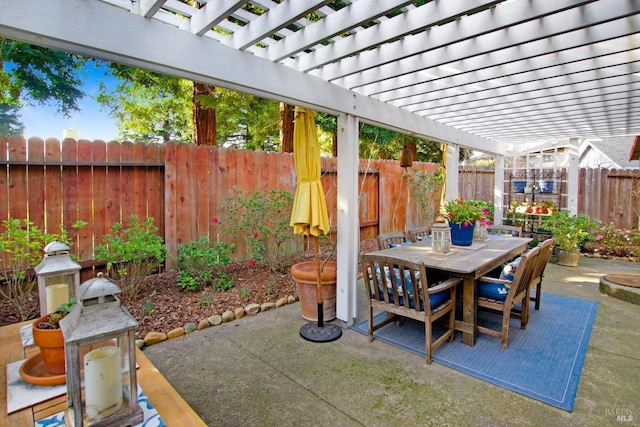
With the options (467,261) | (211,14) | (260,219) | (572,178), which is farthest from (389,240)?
(572,178)

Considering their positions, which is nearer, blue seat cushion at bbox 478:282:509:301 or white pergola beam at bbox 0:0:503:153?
white pergola beam at bbox 0:0:503:153

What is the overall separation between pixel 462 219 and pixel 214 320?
2838mm

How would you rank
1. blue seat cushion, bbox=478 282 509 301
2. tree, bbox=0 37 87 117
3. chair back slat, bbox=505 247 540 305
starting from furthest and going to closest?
1. tree, bbox=0 37 87 117
2. blue seat cushion, bbox=478 282 509 301
3. chair back slat, bbox=505 247 540 305

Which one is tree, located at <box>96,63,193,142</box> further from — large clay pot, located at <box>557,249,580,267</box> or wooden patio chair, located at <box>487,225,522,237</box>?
large clay pot, located at <box>557,249,580,267</box>

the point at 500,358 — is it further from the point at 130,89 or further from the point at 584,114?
the point at 130,89

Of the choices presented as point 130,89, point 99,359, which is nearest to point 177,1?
point 99,359

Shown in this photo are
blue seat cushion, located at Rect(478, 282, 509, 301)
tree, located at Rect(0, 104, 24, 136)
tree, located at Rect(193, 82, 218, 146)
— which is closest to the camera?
blue seat cushion, located at Rect(478, 282, 509, 301)

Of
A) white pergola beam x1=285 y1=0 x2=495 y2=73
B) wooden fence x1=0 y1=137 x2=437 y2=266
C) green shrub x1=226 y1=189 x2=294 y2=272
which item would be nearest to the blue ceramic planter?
wooden fence x1=0 y1=137 x2=437 y2=266

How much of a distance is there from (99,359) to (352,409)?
5.18ft

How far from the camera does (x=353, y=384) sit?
95.0 inches

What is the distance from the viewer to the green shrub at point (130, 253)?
3.39m

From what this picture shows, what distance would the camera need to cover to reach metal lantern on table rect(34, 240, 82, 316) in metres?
1.57

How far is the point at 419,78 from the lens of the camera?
3.17 metres

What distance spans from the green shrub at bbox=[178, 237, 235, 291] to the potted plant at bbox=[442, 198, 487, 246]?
103 inches
